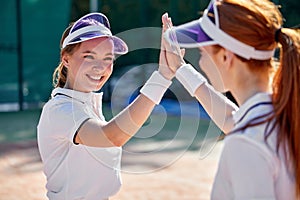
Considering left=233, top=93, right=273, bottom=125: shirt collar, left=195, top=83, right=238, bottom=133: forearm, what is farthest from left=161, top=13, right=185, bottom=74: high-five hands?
left=233, top=93, right=273, bottom=125: shirt collar

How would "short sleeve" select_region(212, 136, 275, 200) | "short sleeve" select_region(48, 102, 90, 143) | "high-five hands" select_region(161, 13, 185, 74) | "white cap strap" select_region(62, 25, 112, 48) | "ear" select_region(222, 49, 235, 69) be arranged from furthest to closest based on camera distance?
"white cap strap" select_region(62, 25, 112, 48), "short sleeve" select_region(48, 102, 90, 143), "high-five hands" select_region(161, 13, 185, 74), "ear" select_region(222, 49, 235, 69), "short sleeve" select_region(212, 136, 275, 200)

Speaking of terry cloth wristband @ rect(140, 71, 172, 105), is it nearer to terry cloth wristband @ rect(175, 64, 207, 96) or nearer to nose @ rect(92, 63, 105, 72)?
terry cloth wristband @ rect(175, 64, 207, 96)

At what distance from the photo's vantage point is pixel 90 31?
217 centimetres

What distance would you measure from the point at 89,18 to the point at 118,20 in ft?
40.6

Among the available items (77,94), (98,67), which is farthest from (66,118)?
(98,67)

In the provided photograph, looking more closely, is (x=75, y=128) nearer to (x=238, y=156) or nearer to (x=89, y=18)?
(x=89, y=18)

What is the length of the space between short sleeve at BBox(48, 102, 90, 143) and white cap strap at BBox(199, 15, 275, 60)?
29.4 inches

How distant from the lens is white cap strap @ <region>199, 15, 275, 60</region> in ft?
4.83

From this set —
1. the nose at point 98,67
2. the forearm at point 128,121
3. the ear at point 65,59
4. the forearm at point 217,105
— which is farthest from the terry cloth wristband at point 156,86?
the ear at point 65,59

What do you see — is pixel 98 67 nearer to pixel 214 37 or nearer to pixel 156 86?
pixel 156 86

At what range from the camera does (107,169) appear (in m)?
2.18

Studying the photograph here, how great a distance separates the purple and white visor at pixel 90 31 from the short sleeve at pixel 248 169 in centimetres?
94

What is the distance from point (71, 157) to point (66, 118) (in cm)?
17

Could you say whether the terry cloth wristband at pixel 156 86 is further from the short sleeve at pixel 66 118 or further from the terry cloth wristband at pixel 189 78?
the short sleeve at pixel 66 118
